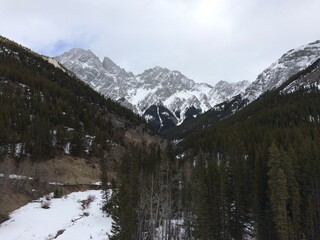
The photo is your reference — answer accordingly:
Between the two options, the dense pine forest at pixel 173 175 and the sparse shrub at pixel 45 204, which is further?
the sparse shrub at pixel 45 204

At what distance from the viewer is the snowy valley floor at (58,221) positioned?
57094 mm

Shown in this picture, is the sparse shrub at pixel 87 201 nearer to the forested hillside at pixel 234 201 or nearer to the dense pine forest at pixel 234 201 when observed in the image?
the dense pine forest at pixel 234 201

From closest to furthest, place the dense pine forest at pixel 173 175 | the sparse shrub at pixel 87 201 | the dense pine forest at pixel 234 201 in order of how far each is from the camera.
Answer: the dense pine forest at pixel 234 201
the dense pine forest at pixel 173 175
the sparse shrub at pixel 87 201

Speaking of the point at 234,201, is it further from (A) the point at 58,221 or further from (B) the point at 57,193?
(B) the point at 57,193

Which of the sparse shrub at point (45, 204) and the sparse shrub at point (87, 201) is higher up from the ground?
the sparse shrub at point (87, 201)

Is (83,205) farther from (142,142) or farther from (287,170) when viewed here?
(142,142)

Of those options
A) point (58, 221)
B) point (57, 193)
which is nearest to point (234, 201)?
point (58, 221)

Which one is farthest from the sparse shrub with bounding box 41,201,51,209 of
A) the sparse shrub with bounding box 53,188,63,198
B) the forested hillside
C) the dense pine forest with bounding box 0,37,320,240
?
the forested hillside

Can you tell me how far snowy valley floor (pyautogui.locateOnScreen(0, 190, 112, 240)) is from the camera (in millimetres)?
57094

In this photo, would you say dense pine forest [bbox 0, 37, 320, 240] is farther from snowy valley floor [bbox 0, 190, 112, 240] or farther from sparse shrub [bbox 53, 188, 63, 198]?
sparse shrub [bbox 53, 188, 63, 198]

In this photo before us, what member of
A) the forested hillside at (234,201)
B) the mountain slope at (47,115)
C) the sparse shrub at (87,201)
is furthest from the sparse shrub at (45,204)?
the mountain slope at (47,115)

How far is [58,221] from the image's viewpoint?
63750 mm

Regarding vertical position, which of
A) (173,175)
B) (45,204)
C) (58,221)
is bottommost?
(58,221)

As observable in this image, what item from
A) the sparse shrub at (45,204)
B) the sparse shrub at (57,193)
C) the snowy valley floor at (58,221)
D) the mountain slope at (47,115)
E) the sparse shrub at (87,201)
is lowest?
the snowy valley floor at (58,221)
